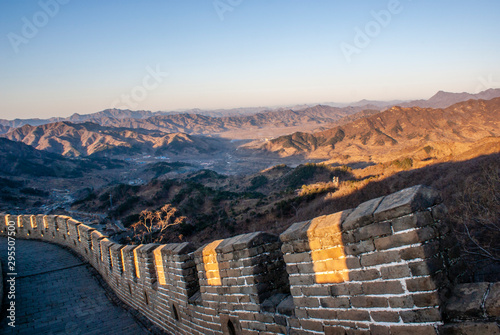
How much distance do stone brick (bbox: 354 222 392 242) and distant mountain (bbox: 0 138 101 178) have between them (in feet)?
235

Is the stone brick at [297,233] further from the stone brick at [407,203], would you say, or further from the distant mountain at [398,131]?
the distant mountain at [398,131]

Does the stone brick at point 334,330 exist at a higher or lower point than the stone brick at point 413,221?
lower

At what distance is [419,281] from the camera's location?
1.88 metres

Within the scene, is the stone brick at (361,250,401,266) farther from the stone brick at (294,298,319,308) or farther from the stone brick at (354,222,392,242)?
the stone brick at (294,298,319,308)

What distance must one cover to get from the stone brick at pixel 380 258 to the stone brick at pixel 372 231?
0.12 meters

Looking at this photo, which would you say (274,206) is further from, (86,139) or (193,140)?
(86,139)

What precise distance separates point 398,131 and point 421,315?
8522 cm

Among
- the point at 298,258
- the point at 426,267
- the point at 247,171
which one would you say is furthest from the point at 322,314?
the point at 247,171

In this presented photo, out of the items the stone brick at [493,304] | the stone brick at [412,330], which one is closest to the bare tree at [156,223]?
the stone brick at [412,330]

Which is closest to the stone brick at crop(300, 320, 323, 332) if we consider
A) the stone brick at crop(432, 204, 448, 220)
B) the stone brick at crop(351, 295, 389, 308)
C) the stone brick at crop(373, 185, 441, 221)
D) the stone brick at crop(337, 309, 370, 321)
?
the stone brick at crop(337, 309, 370, 321)

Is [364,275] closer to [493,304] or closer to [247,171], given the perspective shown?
[493,304]

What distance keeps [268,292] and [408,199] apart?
1.92 meters

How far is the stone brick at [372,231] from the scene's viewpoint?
6.45ft

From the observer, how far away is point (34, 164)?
67812mm
